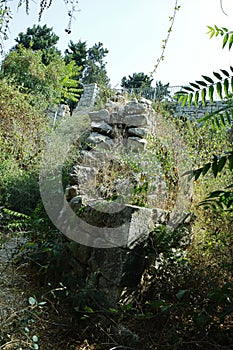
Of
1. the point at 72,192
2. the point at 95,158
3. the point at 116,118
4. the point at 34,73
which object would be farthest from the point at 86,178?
the point at 34,73

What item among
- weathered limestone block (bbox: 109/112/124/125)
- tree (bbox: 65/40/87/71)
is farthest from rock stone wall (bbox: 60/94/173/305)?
tree (bbox: 65/40/87/71)

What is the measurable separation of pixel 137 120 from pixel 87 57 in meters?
10.5

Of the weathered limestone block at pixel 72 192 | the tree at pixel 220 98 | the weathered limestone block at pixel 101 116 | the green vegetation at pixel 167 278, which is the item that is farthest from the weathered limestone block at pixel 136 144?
the tree at pixel 220 98

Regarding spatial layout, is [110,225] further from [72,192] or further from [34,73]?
[34,73]

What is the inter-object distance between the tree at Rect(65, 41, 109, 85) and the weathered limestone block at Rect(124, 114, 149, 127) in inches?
348

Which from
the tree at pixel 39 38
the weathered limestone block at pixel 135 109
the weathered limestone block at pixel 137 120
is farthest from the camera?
the tree at pixel 39 38

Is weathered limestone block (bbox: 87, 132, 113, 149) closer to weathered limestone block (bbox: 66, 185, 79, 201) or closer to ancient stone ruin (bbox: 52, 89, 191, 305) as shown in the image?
ancient stone ruin (bbox: 52, 89, 191, 305)

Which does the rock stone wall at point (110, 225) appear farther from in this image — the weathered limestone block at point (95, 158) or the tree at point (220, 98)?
the tree at point (220, 98)

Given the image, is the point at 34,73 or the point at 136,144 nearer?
the point at 136,144

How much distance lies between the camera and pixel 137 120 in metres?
5.77

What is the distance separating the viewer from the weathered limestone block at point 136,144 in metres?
5.38

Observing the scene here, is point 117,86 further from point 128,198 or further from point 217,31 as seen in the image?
point 217,31

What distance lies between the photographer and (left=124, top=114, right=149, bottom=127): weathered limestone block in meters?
5.75

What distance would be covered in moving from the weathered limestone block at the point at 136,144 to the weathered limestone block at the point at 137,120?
12.7 inches
